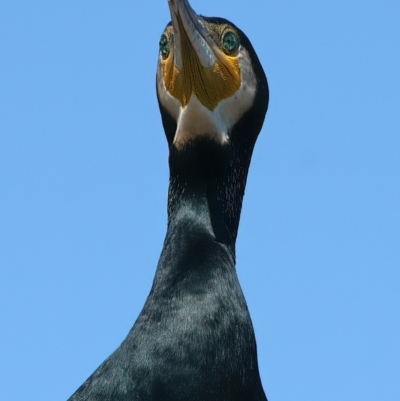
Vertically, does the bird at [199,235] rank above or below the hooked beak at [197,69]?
below

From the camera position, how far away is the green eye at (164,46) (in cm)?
669

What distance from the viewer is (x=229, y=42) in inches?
266

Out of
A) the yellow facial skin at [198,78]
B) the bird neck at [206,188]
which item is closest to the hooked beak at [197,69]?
the yellow facial skin at [198,78]

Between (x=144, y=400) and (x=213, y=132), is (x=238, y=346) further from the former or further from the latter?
(x=213, y=132)

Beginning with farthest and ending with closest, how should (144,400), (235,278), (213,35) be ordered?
1. (213,35)
2. (235,278)
3. (144,400)

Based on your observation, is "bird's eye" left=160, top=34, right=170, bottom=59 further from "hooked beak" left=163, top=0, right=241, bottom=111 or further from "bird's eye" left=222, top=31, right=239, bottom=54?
"bird's eye" left=222, top=31, right=239, bottom=54

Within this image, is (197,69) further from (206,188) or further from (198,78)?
(206,188)

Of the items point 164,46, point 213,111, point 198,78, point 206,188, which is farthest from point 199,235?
point 164,46

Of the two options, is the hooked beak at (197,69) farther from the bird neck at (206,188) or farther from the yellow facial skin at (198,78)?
the bird neck at (206,188)

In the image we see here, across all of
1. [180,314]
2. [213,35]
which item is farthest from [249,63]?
[180,314]

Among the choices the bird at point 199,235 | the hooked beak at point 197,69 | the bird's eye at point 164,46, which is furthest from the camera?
the bird's eye at point 164,46

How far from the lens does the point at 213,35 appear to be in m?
6.67

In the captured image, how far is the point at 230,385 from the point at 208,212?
1112 mm

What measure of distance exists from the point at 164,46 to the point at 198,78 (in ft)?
1.21
